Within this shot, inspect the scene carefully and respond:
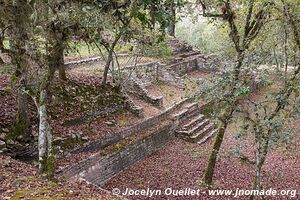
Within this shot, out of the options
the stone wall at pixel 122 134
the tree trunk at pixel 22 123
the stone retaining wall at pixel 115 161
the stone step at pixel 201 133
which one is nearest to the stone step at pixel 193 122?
the stone step at pixel 201 133

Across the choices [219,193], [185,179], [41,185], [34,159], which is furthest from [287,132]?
[34,159]

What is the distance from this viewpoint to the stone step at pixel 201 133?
15914mm

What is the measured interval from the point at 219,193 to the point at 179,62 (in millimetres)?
13454

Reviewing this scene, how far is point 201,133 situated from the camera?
16.6 meters

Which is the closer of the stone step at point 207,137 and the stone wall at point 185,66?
the stone step at point 207,137

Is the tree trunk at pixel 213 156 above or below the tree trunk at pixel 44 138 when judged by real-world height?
below

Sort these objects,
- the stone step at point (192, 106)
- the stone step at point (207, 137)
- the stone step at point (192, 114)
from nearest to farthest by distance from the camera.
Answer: the stone step at point (207, 137), the stone step at point (192, 114), the stone step at point (192, 106)

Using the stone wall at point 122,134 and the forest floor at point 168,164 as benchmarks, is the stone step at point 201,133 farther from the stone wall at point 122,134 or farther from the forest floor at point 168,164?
the stone wall at point 122,134

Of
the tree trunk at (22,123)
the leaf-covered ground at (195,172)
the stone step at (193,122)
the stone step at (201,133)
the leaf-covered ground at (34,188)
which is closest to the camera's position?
the leaf-covered ground at (34,188)

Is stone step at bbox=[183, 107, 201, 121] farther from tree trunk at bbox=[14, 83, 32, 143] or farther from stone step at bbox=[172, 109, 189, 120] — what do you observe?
tree trunk at bbox=[14, 83, 32, 143]

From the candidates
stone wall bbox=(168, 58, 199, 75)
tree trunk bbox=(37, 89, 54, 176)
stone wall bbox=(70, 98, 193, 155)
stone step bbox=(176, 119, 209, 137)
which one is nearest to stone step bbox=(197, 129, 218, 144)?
stone step bbox=(176, 119, 209, 137)

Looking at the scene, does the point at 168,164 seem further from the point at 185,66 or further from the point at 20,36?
the point at 185,66

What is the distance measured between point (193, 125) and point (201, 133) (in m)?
0.79

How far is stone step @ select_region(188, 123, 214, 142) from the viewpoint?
1591 centimetres
